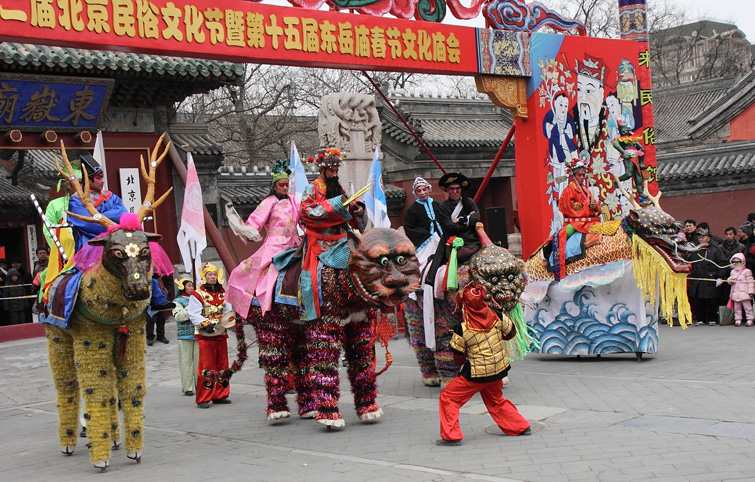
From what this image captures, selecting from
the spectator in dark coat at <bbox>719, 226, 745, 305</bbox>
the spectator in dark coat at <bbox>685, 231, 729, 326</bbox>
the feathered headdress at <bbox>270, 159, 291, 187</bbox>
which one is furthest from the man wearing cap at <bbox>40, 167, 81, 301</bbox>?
the spectator in dark coat at <bbox>719, 226, 745, 305</bbox>

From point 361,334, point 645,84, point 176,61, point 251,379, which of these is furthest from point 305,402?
point 176,61

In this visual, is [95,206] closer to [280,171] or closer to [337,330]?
[280,171]

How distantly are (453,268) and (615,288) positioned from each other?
2650 millimetres

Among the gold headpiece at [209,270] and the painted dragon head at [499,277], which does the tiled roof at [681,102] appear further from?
the painted dragon head at [499,277]

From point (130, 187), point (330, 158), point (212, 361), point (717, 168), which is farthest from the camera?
point (717, 168)

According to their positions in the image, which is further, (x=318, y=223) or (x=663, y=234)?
(x=663, y=234)

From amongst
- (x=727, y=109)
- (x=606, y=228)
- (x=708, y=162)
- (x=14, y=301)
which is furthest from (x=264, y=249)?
(x=727, y=109)

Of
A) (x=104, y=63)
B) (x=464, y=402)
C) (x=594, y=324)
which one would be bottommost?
(x=464, y=402)

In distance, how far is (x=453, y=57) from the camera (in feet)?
37.6

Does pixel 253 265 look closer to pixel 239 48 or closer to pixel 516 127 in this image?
pixel 239 48

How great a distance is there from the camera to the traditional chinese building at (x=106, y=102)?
46.6ft

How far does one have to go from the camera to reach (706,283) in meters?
14.3

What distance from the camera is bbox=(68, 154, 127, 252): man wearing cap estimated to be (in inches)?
291

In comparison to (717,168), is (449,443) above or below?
below
